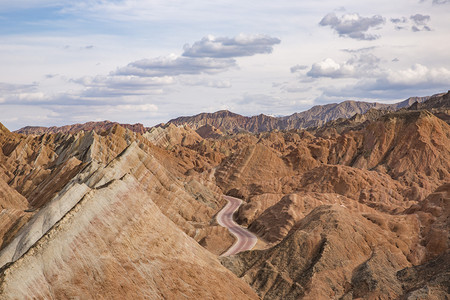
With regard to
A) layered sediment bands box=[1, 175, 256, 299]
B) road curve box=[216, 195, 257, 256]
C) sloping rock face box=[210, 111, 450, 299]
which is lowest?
road curve box=[216, 195, 257, 256]

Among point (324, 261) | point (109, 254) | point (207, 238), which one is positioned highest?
point (109, 254)

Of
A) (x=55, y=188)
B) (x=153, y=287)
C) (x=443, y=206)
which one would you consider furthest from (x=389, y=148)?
(x=153, y=287)

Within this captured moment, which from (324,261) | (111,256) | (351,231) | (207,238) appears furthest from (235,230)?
(111,256)

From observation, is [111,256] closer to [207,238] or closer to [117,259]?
[117,259]

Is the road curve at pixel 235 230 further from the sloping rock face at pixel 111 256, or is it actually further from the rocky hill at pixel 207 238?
the sloping rock face at pixel 111 256

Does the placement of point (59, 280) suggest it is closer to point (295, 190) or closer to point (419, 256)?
point (419, 256)

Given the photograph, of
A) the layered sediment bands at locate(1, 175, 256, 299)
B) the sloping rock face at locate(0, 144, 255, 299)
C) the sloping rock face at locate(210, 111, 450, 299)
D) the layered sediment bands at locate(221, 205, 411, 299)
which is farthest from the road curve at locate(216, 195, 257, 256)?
the layered sediment bands at locate(1, 175, 256, 299)

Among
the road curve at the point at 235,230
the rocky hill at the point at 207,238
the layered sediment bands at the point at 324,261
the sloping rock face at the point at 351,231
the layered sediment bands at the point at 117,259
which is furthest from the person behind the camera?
the road curve at the point at 235,230

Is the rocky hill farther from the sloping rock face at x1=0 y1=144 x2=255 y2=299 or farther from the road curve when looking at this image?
the road curve

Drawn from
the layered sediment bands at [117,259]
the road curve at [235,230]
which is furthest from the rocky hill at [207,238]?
the road curve at [235,230]
